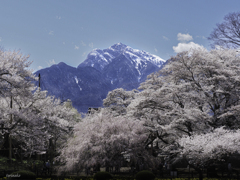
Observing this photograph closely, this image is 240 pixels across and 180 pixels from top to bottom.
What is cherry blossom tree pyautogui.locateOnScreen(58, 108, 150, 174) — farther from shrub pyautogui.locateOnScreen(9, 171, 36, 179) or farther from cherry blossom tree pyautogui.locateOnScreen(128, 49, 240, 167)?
shrub pyautogui.locateOnScreen(9, 171, 36, 179)

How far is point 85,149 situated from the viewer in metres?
19.6

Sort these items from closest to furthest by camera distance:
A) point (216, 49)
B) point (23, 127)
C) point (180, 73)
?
point (23, 127), point (180, 73), point (216, 49)

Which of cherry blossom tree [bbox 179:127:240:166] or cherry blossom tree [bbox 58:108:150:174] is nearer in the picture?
cherry blossom tree [bbox 179:127:240:166]

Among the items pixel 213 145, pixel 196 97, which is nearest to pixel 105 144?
pixel 196 97

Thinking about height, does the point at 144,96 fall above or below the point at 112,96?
below

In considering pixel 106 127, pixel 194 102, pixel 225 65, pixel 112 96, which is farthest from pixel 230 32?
pixel 112 96

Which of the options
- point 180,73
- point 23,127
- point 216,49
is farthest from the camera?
point 216,49

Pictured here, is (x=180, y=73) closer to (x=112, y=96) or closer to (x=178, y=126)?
(x=178, y=126)

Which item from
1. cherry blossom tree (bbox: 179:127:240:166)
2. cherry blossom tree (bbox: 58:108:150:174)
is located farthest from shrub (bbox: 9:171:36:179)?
cherry blossom tree (bbox: 179:127:240:166)

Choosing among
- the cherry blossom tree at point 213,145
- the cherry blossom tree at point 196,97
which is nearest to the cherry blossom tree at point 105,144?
the cherry blossom tree at point 196,97

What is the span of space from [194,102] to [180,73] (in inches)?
110

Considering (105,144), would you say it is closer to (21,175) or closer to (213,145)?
(21,175)

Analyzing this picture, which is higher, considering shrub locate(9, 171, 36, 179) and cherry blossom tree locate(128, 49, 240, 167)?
cherry blossom tree locate(128, 49, 240, 167)

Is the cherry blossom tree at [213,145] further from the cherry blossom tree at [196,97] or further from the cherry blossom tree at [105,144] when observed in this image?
the cherry blossom tree at [105,144]
